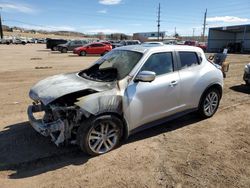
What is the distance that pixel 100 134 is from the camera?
156 inches

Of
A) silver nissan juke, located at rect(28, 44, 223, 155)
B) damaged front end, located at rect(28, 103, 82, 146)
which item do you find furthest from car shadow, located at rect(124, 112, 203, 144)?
damaged front end, located at rect(28, 103, 82, 146)

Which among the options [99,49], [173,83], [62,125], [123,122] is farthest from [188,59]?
[99,49]

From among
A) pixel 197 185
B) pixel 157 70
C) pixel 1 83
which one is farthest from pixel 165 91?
pixel 1 83

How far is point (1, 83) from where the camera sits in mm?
9930

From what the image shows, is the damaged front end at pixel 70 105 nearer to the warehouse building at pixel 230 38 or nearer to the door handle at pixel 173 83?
the door handle at pixel 173 83

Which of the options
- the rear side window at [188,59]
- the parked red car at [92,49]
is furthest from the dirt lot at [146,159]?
the parked red car at [92,49]

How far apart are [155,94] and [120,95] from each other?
0.76 metres

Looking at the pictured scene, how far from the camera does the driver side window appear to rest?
A: 14.8 feet

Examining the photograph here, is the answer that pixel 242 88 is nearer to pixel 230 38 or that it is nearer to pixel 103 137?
pixel 103 137

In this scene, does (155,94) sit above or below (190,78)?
below

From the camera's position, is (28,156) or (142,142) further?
(142,142)

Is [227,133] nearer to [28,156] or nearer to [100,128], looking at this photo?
[100,128]

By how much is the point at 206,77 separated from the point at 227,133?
4.12 ft

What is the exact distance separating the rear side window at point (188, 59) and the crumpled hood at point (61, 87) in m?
1.75
